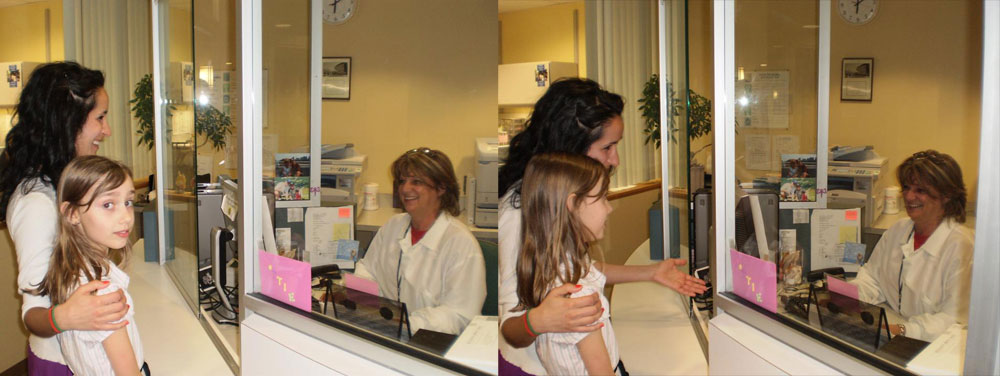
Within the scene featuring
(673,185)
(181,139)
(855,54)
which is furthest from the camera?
(181,139)

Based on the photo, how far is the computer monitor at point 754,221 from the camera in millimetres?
1353

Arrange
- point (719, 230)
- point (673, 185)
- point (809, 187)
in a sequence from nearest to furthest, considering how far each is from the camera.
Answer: point (809, 187) < point (719, 230) < point (673, 185)

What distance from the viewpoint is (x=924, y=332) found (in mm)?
977

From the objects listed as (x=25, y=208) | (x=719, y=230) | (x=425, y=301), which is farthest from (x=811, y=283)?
(x=25, y=208)

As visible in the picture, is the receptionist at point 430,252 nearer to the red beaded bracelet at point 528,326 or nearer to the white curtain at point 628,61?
the red beaded bracelet at point 528,326

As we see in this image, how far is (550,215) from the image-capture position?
4.28 feet

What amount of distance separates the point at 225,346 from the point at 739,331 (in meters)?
1.51

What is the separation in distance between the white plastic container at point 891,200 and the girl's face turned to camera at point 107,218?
1.71m

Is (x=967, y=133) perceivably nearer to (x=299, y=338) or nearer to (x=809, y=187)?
(x=809, y=187)

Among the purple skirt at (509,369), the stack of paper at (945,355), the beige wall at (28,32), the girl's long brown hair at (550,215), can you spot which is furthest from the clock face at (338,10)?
the beige wall at (28,32)

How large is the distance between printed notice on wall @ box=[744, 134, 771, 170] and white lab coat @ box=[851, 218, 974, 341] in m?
0.37

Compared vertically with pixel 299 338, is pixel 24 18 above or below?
above

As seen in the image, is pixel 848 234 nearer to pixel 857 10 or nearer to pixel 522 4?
pixel 857 10

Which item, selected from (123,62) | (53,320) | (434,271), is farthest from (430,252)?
(123,62)
